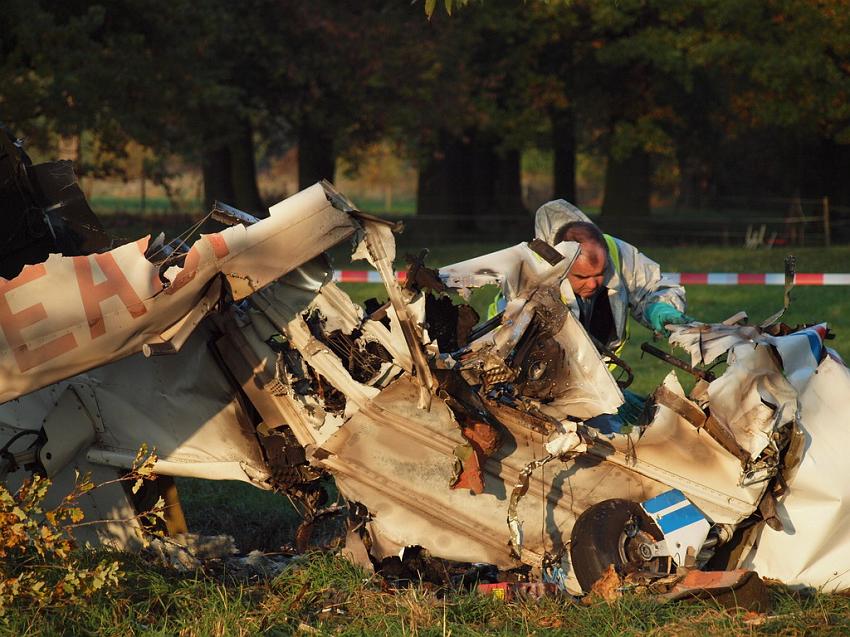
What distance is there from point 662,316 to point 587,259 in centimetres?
47

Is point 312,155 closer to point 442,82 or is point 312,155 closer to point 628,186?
point 442,82

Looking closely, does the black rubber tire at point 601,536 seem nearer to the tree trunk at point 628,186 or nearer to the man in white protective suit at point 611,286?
the man in white protective suit at point 611,286

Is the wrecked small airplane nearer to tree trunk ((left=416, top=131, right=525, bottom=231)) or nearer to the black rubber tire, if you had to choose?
the black rubber tire

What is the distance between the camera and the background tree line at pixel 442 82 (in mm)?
21984

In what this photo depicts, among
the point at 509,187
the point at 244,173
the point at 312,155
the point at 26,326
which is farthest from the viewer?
the point at 509,187

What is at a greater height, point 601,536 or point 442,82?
point 601,536

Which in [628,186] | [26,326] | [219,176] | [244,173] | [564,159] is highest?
[26,326]

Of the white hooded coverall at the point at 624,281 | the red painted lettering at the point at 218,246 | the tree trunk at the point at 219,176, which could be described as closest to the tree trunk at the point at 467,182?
the tree trunk at the point at 219,176

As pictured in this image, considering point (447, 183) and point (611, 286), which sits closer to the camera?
point (611, 286)

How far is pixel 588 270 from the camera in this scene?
6367 mm

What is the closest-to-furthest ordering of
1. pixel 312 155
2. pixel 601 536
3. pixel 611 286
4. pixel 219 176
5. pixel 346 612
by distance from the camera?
pixel 346 612 → pixel 601 536 → pixel 611 286 → pixel 219 176 → pixel 312 155

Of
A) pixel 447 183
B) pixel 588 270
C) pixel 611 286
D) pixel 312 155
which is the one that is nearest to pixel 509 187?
pixel 447 183

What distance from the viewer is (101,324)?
15.6 feet

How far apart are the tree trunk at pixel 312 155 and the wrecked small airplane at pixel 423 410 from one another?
24.9 metres
